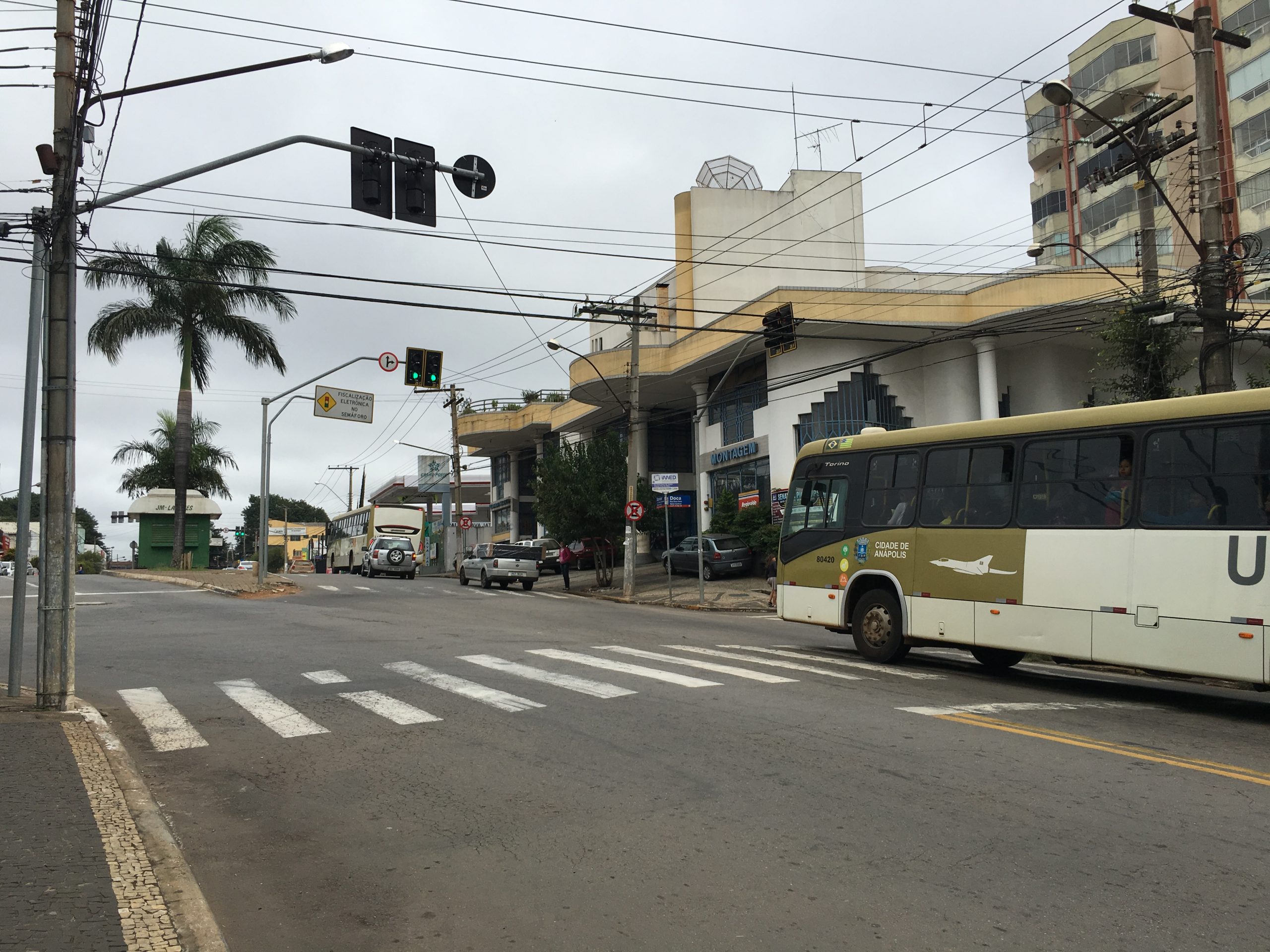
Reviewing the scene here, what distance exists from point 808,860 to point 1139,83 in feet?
180

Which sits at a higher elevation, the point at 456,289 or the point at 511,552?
the point at 456,289

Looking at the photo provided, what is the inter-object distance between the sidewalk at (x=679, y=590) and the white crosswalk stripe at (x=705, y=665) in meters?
11.9

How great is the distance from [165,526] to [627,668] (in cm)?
3844

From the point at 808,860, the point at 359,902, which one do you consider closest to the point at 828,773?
the point at 808,860

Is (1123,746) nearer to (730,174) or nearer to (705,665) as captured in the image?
(705,665)

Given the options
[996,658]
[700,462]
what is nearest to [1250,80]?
[700,462]

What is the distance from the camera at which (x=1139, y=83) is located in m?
49.8

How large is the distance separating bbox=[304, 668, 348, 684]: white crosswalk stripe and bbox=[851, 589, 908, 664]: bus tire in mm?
6773

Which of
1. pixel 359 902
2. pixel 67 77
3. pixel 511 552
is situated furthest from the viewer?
pixel 511 552

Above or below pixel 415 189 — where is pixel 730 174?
above

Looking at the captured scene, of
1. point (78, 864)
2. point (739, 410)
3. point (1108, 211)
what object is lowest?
point (78, 864)

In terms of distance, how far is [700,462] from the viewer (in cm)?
4212

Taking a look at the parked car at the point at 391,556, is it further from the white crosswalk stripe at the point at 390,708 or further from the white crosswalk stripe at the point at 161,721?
the white crosswalk stripe at the point at 390,708

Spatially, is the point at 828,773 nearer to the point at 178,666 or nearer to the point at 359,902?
the point at 359,902
